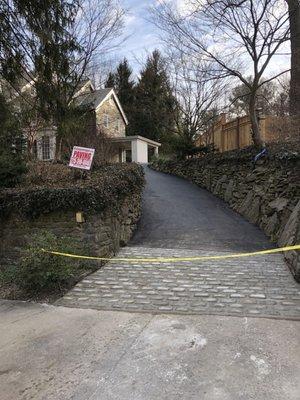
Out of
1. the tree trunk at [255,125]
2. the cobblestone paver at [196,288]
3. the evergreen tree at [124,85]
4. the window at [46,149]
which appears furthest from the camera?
the evergreen tree at [124,85]

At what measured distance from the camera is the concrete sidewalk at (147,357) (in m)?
3.81

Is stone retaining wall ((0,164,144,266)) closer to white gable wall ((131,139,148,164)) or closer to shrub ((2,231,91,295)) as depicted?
shrub ((2,231,91,295))

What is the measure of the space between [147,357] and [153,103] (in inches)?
1224

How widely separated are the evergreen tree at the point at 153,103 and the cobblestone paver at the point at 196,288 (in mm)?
19148

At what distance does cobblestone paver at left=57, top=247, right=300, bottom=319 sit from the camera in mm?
5969

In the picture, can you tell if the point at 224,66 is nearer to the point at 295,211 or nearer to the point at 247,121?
the point at 247,121

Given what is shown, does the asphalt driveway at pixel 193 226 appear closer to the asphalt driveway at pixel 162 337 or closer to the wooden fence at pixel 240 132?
the asphalt driveway at pixel 162 337

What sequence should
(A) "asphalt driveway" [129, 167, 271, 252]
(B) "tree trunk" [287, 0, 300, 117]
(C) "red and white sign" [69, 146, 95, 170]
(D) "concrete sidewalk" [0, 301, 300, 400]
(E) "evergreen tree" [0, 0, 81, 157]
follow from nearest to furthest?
(D) "concrete sidewalk" [0, 301, 300, 400]
(E) "evergreen tree" [0, 0, 81, 157]
(C) "red and white sign" [69, 146, 95, 170]
(A) "asphalt driveway" [129, 167, 271, 252]
(B) "tree trunk" [287, 0, 300, 117]

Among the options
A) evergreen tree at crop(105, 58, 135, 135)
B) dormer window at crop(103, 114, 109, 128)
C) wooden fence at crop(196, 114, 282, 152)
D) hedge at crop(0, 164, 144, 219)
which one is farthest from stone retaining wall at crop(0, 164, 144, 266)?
evergreen tree at crop(105, 58, 135, 135)

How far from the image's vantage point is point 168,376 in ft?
13.3

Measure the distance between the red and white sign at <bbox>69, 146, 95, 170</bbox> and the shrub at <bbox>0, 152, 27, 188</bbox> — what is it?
Answer: 1660 millimetres

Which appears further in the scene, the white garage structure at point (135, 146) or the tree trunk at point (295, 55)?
the white garage structure at point (135, 146)

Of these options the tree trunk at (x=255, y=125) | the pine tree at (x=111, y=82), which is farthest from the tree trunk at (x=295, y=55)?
the pine tree at (x=111, y=82)

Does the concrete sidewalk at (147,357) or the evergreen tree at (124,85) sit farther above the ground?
the evergreen tree at (124,85)
